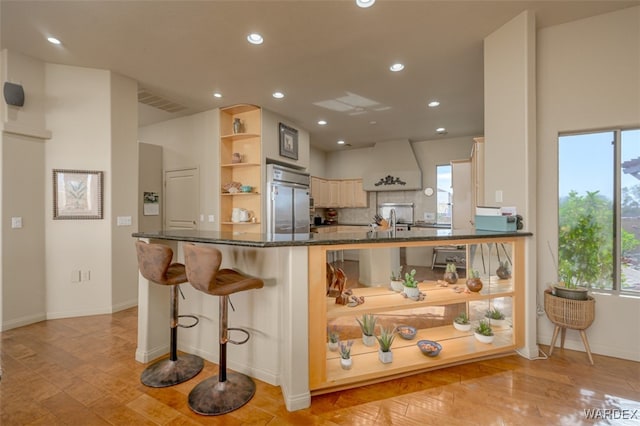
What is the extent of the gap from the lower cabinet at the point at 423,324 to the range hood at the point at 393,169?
4.08 metres

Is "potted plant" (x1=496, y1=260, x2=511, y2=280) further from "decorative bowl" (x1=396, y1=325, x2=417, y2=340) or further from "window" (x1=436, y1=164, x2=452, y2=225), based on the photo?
"window" (x1=436, y1=164, x2=452, y2=225)

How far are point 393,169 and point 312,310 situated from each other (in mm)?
5337

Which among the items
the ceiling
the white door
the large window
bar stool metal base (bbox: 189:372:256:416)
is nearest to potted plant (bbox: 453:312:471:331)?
the large window

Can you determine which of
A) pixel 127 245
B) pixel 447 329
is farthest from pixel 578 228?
pixel 127 245

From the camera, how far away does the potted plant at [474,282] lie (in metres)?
2.28

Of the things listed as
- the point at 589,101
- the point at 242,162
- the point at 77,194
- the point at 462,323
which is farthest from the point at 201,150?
the point at 589,101

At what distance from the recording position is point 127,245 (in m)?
3.60

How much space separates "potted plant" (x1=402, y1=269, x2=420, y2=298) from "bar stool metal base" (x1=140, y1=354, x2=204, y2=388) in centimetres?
174

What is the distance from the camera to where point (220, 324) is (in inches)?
71.8

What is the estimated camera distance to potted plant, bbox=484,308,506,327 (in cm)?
247

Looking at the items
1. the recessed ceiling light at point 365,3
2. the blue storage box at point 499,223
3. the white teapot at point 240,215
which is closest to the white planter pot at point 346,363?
the blue storage box at point 499,223

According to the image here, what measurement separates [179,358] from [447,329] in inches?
92.2

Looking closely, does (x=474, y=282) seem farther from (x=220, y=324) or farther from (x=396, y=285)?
(x=220, y=324)

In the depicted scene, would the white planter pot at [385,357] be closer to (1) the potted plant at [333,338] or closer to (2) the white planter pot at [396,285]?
(1) the potted plant at [333,338]
